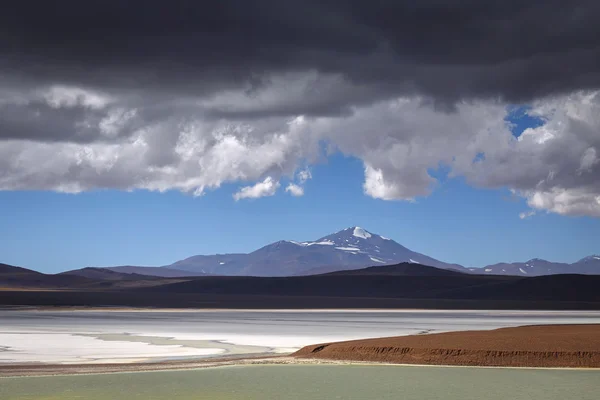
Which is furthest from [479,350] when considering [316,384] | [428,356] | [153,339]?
[153,339]

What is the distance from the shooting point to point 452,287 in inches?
6737

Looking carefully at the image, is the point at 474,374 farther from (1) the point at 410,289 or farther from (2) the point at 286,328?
(1) the point at 410,289

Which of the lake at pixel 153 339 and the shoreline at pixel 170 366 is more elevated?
the lake at pixel 153 339

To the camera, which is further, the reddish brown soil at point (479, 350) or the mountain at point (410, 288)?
the mountain at point (410, 288)

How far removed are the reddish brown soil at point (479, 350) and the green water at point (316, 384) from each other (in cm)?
134

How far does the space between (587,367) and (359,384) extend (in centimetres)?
835

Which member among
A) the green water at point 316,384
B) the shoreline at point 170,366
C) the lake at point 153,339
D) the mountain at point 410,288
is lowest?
the green water at point 316,384

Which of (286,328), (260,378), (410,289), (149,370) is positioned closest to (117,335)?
(286,328)

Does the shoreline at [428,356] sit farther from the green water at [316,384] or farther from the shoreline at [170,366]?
the green water at [316,384]

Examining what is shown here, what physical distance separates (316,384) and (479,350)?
757 cm

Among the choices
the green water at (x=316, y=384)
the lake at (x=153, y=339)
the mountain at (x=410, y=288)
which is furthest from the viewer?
the mountain at (x=410, y=288)

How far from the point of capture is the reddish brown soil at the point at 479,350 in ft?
88.9

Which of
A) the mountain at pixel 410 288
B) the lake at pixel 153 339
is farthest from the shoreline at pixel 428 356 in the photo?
the mountain at pixel 410 288

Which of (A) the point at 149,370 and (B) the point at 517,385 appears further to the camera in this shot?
(A) the point at 149,370
